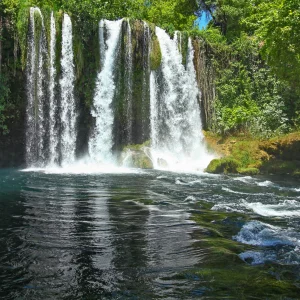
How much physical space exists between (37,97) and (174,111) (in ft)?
26.2

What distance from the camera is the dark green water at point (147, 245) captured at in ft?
15.0

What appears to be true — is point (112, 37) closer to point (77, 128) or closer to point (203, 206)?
point (77, 128)

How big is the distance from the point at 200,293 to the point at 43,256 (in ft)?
7.76

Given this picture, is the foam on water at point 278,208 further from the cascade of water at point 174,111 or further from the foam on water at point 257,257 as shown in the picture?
the cascade of water at point 174,111

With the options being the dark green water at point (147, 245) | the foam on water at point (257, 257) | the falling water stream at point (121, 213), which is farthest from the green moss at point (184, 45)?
Result: the foam on water at point (257, 257)

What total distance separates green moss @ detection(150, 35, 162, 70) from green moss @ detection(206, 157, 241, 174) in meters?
7.65

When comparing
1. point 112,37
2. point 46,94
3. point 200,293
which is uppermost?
point 112,37

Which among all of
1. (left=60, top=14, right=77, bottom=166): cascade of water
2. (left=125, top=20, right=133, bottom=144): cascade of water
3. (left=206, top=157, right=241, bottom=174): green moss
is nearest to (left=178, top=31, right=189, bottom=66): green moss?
(left=125, top=20, right=133, bottom=144): cascade of water

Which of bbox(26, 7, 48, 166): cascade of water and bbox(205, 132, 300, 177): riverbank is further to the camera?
bbox(26, 7, 48, 166): cascade of water

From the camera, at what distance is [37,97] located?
20.8 meters

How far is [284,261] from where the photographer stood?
5.45 meters

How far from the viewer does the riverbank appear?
1872 centimetres

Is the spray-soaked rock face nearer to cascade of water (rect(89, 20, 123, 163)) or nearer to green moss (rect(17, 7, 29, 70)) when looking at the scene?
cascade of water (rect(89, 20, 123, 163))

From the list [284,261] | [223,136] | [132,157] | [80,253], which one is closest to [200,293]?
[284,261]
